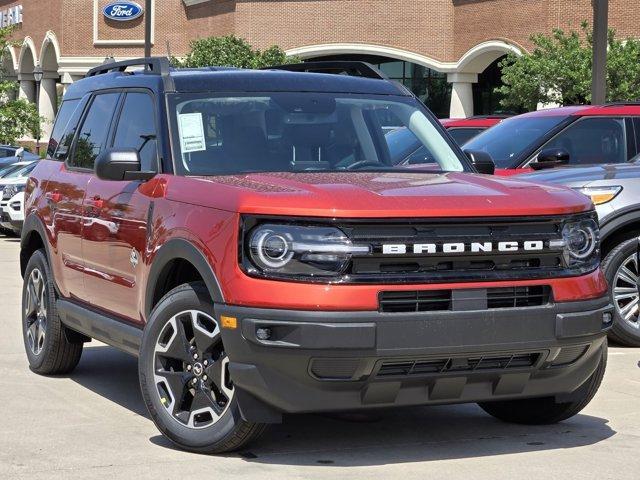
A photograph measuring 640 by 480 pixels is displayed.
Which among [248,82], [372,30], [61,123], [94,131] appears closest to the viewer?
[248,82]

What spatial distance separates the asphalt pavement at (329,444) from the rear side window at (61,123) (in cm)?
168

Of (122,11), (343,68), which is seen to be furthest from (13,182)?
(122,11)

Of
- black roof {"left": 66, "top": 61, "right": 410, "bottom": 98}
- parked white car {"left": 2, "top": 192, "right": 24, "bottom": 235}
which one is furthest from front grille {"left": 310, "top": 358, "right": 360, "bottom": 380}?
parked white car {"left": 2, "top": 192, "right": 24, "bottom": 235}

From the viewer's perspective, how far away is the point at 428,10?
5753 cm

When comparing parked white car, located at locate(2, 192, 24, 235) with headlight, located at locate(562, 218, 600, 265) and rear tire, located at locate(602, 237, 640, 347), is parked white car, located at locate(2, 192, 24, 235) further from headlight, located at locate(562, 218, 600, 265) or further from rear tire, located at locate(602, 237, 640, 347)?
headlight, located at locate(562, 218, 600, 265)

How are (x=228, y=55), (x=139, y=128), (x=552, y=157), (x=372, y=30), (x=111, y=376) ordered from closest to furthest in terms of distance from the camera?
(x=139, y=128), (x=111, y=376), (x=552, y=157), (x=228, y=55), (x=372, y=30)

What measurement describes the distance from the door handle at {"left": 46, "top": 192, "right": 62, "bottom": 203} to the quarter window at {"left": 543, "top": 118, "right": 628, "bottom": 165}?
5169mm

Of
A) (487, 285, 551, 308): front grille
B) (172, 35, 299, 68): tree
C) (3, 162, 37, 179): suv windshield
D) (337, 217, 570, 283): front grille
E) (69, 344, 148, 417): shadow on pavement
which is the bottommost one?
(69, 344, 148, 417): shadow on pavement

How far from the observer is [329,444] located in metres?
6.48

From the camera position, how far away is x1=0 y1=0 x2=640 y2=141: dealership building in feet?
166

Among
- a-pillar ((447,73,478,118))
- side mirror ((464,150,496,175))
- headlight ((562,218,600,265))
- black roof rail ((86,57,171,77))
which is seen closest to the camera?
headlight ((562,218,600,265))

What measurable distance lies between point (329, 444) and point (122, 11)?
65.5m

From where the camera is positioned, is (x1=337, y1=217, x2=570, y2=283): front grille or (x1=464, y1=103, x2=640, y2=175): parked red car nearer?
(x1=337, y1=217, x2=570, y2=283): front grille

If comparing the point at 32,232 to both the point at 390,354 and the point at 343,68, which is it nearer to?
the point at 343,68
